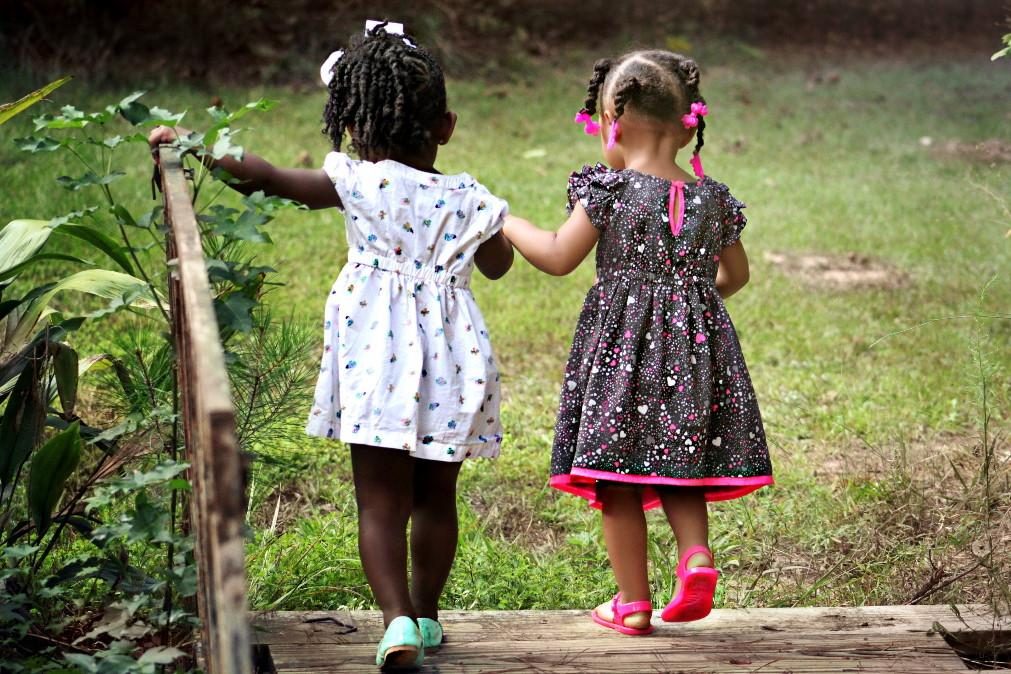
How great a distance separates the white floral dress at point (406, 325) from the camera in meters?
2.56

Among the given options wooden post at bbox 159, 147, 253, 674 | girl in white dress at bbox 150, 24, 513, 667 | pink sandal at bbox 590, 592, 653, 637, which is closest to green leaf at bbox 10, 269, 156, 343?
girl in white dress at bbox 150, 24, 513, 667

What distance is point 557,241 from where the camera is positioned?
294 cm

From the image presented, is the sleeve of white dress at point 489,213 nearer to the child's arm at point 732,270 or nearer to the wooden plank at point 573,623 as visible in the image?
the child's arm at point 732,270

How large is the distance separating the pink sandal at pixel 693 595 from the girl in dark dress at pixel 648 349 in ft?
0.19

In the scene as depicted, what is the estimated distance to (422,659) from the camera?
8.33ft

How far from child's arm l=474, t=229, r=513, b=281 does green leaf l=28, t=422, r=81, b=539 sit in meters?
0.90

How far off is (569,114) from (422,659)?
8.10 meters

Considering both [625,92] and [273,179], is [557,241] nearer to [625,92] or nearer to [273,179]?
[625,92]

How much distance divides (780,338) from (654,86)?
3122mm

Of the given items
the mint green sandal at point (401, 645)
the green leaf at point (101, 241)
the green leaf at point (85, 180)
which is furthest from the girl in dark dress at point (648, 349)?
the green leaf at point (85, 180)

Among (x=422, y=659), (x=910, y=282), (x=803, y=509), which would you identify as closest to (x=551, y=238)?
(x=422, y=659)

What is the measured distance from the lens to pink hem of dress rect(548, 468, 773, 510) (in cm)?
282

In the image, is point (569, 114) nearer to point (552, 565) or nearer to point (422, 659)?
point (552, 565)

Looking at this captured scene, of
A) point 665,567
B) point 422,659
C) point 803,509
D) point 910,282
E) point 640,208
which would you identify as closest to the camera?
point 422,659
